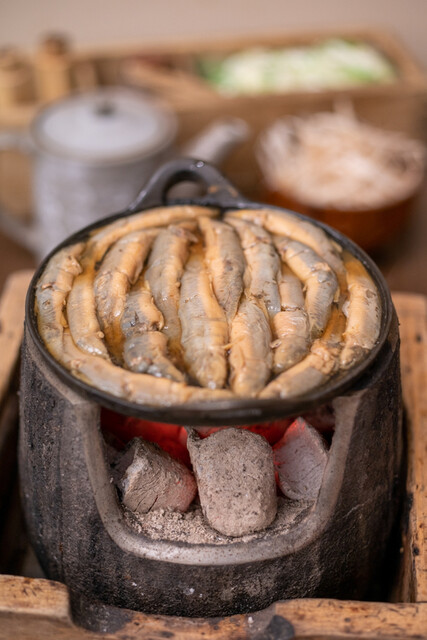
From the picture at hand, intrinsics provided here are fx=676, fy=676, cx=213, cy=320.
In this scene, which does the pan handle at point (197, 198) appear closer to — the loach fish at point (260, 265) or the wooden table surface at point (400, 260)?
the loach fish at point (260, 265)

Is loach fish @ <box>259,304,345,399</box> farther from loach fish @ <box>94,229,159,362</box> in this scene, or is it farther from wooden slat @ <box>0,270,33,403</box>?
wooden slat @ <box>0,270,33,403</box>

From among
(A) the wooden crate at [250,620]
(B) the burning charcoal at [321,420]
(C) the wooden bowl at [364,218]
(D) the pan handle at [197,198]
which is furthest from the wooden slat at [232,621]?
(C) the wooden bowl at [364,218]

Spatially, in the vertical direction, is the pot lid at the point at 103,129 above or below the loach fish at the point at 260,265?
below

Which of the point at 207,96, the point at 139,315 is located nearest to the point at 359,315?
the point at 139,315

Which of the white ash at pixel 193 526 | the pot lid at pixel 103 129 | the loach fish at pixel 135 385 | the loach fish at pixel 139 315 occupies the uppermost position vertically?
the loach fish at pixel 139 315

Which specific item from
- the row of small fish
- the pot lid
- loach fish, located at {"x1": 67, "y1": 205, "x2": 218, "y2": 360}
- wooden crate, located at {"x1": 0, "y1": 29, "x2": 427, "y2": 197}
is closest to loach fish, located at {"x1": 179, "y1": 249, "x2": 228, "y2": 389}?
the row of small fish

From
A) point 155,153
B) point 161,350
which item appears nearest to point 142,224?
point 161,350
